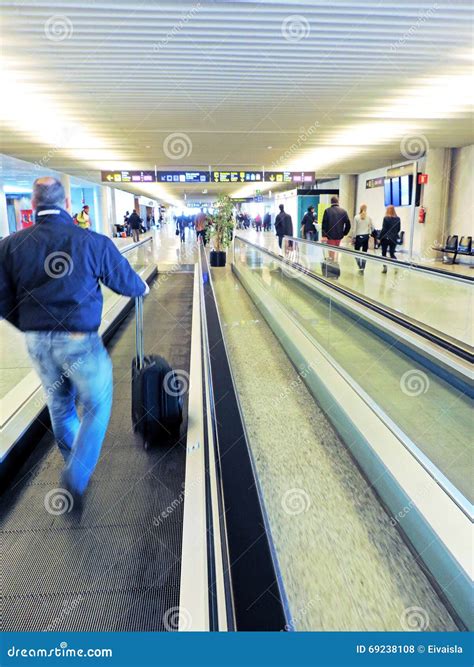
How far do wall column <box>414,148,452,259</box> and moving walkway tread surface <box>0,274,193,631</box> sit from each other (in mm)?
17818

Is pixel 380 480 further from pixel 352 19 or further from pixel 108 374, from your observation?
pixel 352 19

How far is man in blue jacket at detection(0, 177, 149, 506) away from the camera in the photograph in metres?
2.49

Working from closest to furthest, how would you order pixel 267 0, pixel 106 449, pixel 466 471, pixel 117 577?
pixel 117 577, pixel 466 471, pixel 106 449, pixel 267 0

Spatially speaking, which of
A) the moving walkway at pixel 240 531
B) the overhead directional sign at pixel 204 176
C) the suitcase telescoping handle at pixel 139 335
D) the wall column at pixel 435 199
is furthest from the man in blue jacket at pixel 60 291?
the overhead directional sign at pixel 204 176

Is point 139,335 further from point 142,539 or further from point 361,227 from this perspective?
point 361,227

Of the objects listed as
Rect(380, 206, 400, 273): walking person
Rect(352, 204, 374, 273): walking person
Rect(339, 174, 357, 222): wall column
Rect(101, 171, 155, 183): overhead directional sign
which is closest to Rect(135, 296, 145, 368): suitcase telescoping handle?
Rect(352, 204, 374, 273): walking person

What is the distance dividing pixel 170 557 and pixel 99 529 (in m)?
0.50

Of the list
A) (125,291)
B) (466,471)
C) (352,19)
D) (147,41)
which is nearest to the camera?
(125,291)

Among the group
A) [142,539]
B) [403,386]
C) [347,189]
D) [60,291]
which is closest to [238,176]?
[347,189]

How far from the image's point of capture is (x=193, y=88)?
31.0 feet

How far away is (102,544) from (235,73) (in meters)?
8.12

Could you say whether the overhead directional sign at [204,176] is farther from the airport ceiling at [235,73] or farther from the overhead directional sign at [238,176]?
the airport ceiling at [235,73]

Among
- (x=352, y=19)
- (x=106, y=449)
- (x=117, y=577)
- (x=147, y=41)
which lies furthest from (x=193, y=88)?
(x=117, y=577)

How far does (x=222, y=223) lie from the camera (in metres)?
18.4
